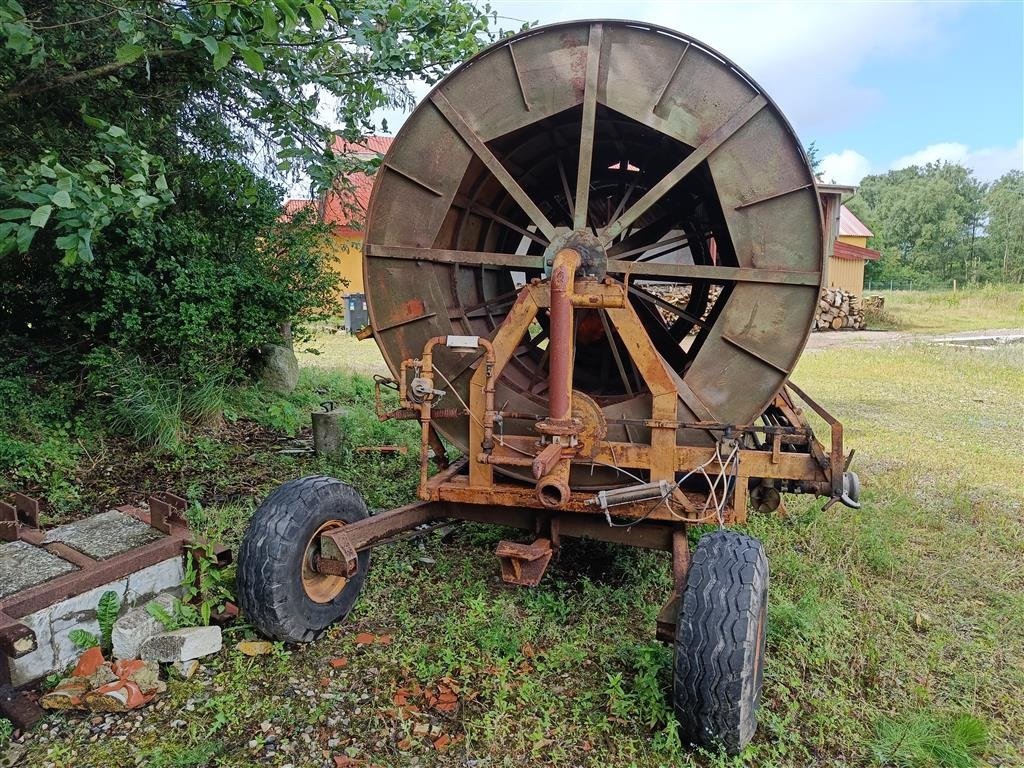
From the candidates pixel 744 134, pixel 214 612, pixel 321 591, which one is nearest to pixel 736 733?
pixel 321 591

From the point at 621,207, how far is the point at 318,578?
9.17 feet

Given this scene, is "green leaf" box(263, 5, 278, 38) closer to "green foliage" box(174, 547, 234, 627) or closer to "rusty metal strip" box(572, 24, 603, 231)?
"rusty metal strip" box(572, 24, 603, 231)

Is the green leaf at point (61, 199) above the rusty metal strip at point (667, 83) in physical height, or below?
below

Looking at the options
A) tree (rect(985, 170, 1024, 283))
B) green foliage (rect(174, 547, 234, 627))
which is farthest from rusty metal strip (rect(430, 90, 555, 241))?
tree (rect(985, 170, 1024, 283))

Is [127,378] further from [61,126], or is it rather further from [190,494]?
[61,126]

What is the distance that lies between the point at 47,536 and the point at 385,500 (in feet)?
7.01

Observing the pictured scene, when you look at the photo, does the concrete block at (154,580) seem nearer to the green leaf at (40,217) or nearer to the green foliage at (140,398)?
the green leaf at (40,217)

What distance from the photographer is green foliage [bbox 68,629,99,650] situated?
116 inches

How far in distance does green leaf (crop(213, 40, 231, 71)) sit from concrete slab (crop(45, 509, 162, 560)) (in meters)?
2.33

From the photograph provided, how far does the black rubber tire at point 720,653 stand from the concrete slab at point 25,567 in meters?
2.70

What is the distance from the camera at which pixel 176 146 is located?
5973 millimetres

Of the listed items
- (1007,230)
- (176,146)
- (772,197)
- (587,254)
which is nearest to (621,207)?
(587,254)

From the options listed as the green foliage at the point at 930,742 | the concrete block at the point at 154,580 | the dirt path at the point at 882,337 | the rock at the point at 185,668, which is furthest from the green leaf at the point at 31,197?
the dirt path at the point at 882,337

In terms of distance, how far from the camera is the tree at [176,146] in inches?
137
